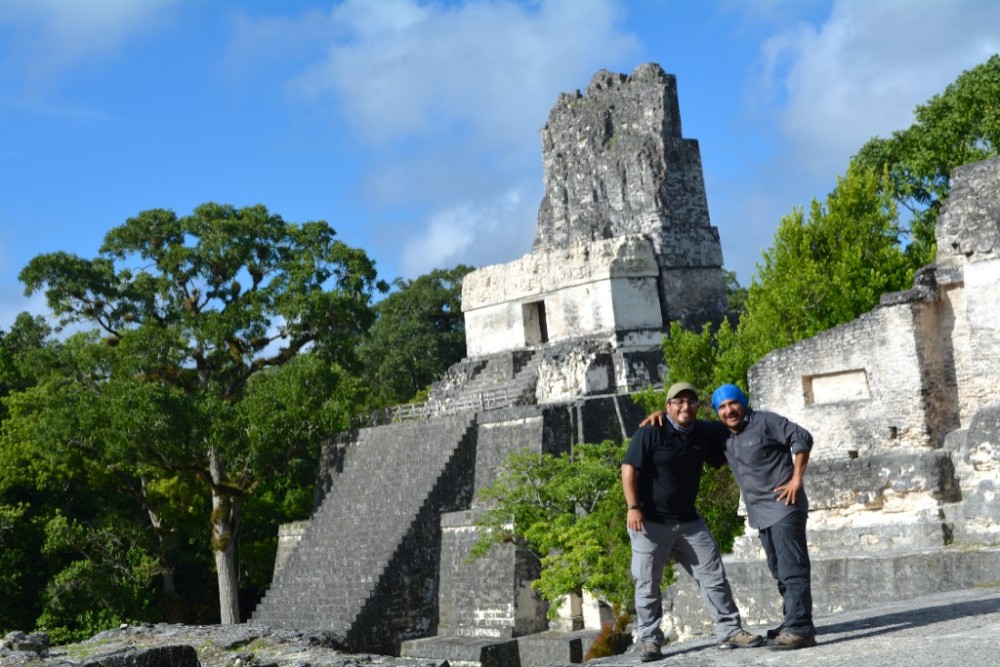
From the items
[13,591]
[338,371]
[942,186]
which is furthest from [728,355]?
[13,591]

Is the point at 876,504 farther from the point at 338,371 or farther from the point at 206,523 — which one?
the point at 206,523

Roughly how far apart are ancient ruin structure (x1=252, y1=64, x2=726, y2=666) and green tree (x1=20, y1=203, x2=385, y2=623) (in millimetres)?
1865

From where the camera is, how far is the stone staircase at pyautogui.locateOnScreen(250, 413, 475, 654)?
18422 millimetres

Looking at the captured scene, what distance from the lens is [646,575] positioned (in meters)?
5.65

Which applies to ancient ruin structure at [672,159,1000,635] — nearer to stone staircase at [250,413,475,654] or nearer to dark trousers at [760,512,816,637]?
dark trousers at [760,512,816,637]

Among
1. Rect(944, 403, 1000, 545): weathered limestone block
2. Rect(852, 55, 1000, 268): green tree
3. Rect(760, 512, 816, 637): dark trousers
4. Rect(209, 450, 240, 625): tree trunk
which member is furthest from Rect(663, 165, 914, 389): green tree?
Rect(760, 512, 816, 637): dark trousers

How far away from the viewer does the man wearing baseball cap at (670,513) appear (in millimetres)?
5547

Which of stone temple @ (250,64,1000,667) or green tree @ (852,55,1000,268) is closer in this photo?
stone temple @ (250,64,1000,667)

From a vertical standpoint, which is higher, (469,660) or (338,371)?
(338,371)

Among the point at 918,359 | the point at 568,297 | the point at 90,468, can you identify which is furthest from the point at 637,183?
the point at 918,359

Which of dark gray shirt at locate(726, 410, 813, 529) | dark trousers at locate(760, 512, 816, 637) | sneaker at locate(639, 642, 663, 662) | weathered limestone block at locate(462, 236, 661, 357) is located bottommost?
sneaker at locate(639, 642, 663, 662)

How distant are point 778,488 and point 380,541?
47.0 feet

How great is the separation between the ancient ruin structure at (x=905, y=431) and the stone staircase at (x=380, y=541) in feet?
28.8

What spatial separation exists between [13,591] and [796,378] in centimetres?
1561
